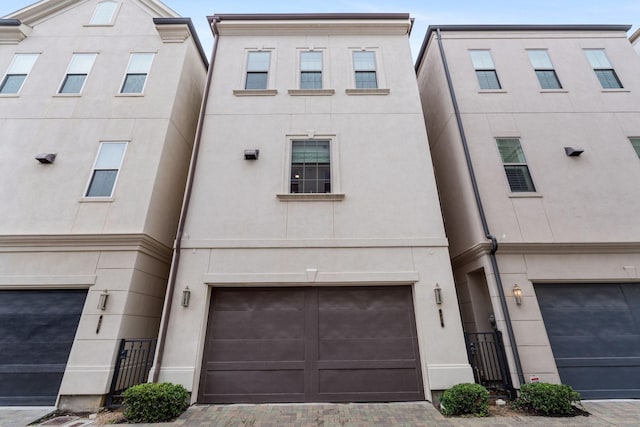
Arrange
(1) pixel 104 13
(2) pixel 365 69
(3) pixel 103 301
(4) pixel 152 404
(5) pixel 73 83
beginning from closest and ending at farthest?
(4) pixel 152 404, (3) pixel 103 301, (5) pixel 73 83, (2) pixel 365 69, (1) pixel 104 13

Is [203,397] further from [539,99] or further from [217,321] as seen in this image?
[539,99]

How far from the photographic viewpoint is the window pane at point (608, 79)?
8797mm

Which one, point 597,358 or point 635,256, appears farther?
point 635,256

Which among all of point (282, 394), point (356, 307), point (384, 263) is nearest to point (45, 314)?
point (282, 394)

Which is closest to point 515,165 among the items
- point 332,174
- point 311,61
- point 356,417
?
point 332,174

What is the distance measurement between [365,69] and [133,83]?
6.91 metres

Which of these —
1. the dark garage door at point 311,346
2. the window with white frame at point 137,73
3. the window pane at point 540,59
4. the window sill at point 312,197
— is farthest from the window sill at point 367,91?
the window with white frame at point 137,73

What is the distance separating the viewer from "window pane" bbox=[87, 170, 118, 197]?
23.7 ft

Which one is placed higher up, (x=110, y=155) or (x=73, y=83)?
(x=73, y=83)

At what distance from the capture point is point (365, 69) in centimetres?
898

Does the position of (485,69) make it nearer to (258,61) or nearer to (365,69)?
(365,69)

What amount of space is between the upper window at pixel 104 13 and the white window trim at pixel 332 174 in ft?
24.9

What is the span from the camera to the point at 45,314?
6.36 metres

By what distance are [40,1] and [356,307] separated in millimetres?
13774
